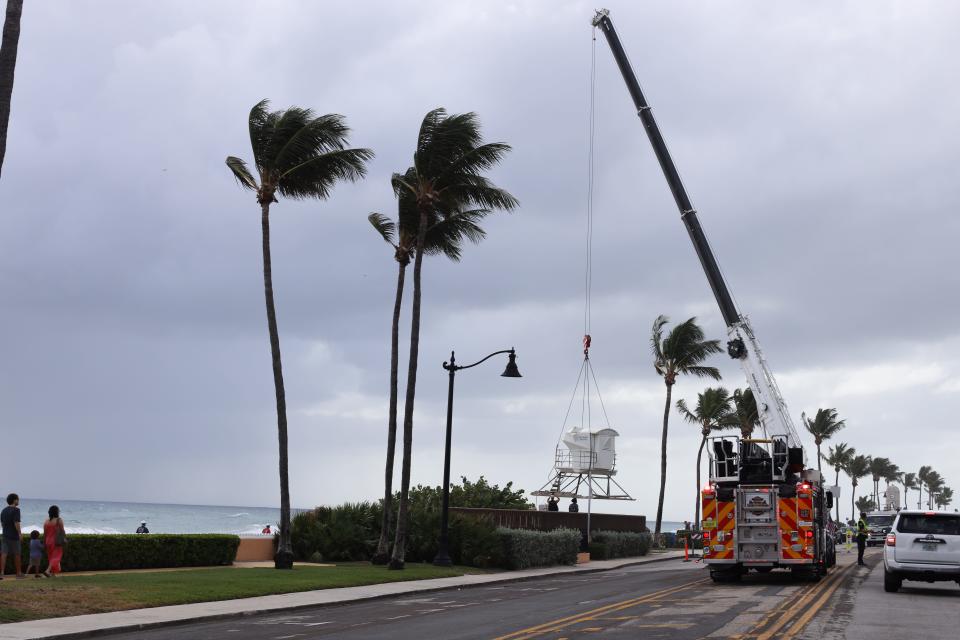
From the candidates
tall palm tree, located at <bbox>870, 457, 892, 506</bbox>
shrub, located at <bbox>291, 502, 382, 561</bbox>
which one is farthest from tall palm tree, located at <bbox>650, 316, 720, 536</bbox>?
tall palm tree, located at <bbox>870, 457, 892, 506</bbox>

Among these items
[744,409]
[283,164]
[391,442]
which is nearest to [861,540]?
[391,442]

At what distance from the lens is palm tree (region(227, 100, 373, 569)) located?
27.4 metres

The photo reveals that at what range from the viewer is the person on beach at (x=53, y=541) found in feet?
72.7

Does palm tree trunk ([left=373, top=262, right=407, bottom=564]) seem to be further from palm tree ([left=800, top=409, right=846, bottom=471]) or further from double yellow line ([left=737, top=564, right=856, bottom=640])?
palm tree ([left=800, top=409, right=846, bottom=471])

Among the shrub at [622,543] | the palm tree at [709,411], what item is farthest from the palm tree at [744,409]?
the shrub at [622,543]

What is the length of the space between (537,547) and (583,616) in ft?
57.2

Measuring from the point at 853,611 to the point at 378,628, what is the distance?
27.7 ft

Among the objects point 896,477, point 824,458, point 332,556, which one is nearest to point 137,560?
point 332,556

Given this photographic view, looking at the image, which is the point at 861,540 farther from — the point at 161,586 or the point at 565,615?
the point at 161,586

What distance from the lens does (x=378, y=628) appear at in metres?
16.0

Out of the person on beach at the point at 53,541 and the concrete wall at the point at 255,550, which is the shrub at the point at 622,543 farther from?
the person on beach at the point at 53,541

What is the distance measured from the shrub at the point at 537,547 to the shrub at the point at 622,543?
17.3ft

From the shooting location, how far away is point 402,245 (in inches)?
1273

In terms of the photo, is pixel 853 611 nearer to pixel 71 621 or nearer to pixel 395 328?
pixel 71 621
